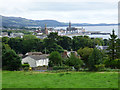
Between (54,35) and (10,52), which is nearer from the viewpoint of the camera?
(10,52)

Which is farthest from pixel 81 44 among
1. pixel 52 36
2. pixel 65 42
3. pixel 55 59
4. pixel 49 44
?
pixel 55 59

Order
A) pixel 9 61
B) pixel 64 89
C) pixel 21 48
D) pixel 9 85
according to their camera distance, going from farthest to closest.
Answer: pixel 21 48 < pixel 9 61 < pixel 9 85 < pixel 64 89

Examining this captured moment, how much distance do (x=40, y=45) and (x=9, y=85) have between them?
47.9m

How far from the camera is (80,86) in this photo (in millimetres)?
12688

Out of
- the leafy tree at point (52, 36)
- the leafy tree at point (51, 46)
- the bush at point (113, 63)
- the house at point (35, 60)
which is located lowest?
the house at point (35, 60)

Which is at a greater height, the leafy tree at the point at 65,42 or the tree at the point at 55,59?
the leafy tree at the point at 65,42

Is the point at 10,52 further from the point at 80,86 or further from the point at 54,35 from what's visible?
the point at 54,35

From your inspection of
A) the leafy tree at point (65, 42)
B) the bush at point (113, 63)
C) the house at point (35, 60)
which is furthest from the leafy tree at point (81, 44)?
the bush at point (113, 63)

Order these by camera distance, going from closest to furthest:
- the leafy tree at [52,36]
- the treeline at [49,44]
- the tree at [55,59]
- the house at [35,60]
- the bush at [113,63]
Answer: the bush at [113,63], the tree at [55,59], the house at [35,60], the treeline at [49,44], the leafy tree at [52,36]

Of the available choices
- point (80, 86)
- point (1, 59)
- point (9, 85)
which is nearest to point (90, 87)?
point (80, 86)

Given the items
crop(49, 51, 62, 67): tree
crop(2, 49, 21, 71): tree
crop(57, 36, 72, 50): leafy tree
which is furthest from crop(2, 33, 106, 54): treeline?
crop(2, 49, 21, 71): tree

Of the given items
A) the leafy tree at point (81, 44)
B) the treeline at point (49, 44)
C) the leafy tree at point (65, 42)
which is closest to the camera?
the treeline at point (49, 44)

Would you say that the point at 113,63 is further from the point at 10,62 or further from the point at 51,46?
the point at 51,46

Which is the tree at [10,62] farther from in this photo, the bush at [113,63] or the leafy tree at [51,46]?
the leafy tree at [51,46]
